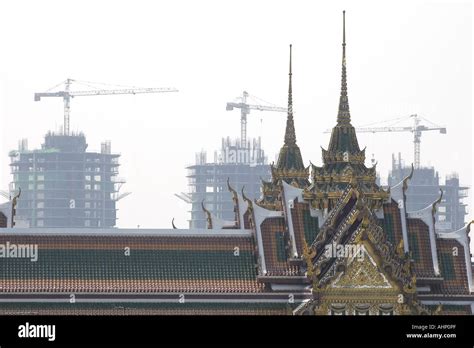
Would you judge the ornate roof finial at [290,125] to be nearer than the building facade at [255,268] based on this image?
No

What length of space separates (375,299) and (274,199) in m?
28.4

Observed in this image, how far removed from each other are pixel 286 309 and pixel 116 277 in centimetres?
887

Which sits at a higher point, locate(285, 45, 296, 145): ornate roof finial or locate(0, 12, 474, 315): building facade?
locate(285, 45, 296, 145): ornate roof finial

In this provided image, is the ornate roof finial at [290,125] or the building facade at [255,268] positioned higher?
the ornate roof finial at [290,125]

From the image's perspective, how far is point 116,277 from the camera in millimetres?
108750

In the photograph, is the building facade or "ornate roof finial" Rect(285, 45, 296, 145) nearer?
the building facade

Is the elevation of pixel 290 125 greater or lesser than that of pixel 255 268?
greater

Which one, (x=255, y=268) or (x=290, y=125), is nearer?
(x=255, y=268)

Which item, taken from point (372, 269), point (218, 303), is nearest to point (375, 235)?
point (372, 269)

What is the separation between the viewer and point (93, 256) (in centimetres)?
10938
